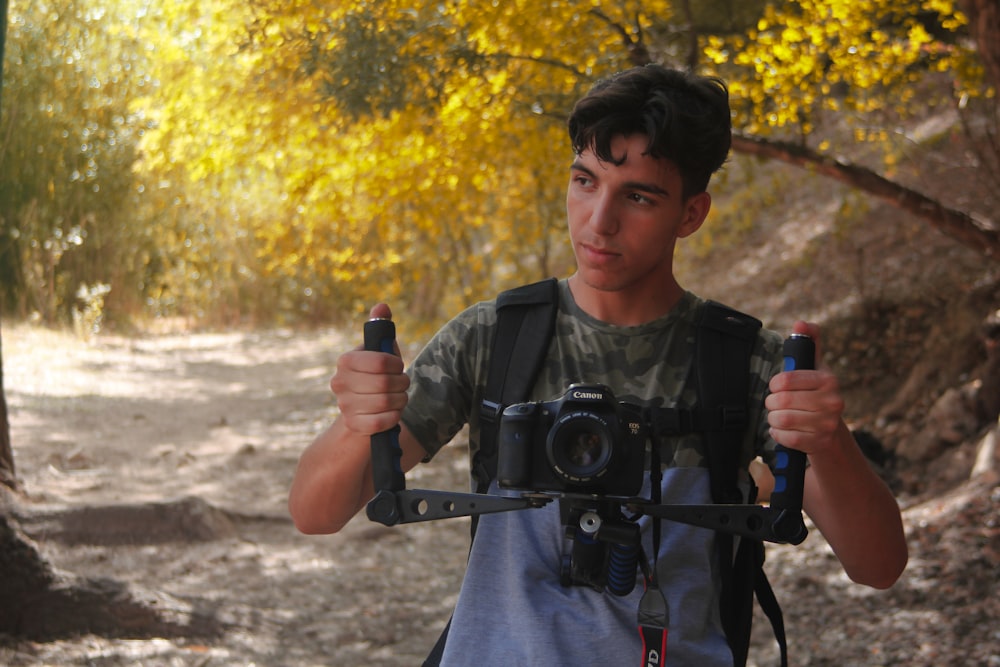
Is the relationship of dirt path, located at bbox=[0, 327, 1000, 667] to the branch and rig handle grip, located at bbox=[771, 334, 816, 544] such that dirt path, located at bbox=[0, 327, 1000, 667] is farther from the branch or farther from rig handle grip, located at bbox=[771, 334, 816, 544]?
rig handle grip, located at bbox=[771, 334, 816, 544]

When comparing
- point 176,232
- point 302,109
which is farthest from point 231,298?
point 302,109

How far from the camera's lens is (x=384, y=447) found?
1.53 meters

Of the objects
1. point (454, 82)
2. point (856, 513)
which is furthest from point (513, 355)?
point (454, 82)

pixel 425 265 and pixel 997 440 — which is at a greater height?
pixel 425 265

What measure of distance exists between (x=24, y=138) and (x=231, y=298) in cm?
551

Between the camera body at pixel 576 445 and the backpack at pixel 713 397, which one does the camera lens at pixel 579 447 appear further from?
the backpack at pixel 713 397

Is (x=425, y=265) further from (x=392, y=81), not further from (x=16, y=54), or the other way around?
(x=392, y=81)

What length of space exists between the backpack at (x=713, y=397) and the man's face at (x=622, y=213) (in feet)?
0.28

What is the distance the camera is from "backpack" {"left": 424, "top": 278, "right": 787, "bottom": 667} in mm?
1597

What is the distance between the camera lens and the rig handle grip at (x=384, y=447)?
1.52m

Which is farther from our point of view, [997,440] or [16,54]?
[16,54]

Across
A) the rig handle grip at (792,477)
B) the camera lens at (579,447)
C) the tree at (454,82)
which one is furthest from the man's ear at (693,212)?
the tree at (454,82)

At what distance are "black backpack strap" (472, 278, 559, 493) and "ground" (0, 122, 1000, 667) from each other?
2.58 meters

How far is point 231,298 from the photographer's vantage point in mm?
13008
